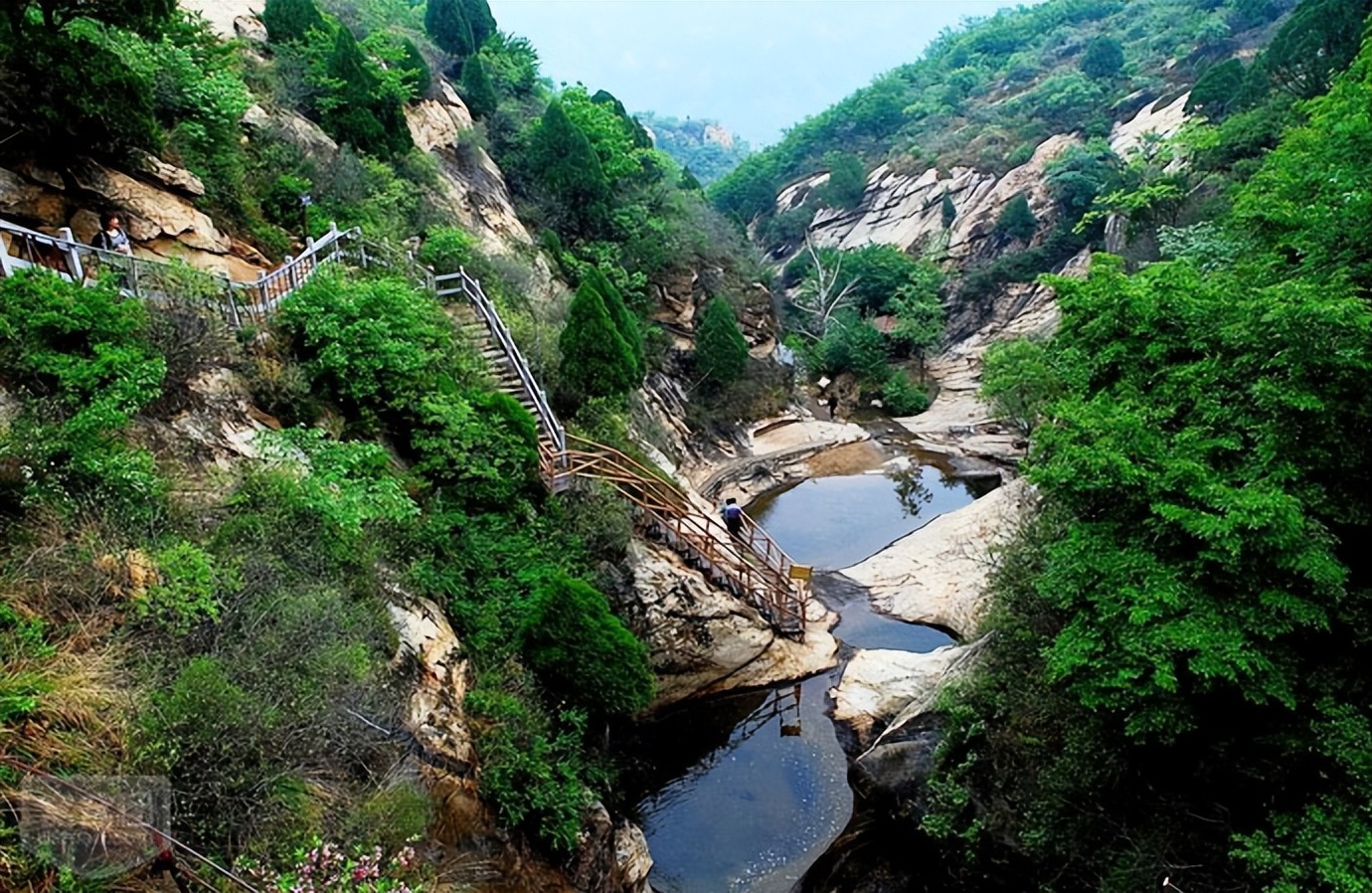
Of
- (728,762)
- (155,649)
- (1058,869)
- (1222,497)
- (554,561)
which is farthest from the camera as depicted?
(728,762)

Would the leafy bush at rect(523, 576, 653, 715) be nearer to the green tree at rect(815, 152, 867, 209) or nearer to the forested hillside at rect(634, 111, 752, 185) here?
the green tree at rect(815, 152, 867, 209)

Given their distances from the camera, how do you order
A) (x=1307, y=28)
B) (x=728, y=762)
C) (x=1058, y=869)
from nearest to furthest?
(x=1058, y=869) → (x=728, y=762) → (x=1307, y=28)

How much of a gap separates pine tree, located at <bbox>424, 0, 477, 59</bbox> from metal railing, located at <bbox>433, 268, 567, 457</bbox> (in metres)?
20.3

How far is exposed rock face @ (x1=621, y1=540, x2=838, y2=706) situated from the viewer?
517 inches

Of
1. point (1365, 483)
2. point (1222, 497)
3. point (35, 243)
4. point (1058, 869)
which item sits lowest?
point (1058, 869)

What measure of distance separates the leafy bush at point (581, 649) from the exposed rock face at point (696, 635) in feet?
8.15

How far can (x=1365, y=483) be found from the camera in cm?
678

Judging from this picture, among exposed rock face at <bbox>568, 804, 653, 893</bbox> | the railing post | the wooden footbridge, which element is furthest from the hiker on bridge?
the railing post

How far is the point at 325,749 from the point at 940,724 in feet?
30.5

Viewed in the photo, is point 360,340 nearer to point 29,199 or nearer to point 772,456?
point 29,199

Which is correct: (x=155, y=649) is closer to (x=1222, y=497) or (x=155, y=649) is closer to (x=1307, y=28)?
(x=1222, y=497)

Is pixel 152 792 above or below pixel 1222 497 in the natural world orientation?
above

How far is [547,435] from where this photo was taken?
13.9 m

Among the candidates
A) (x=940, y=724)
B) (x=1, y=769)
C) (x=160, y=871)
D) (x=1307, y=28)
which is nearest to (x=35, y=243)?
(x=1, y=769)
